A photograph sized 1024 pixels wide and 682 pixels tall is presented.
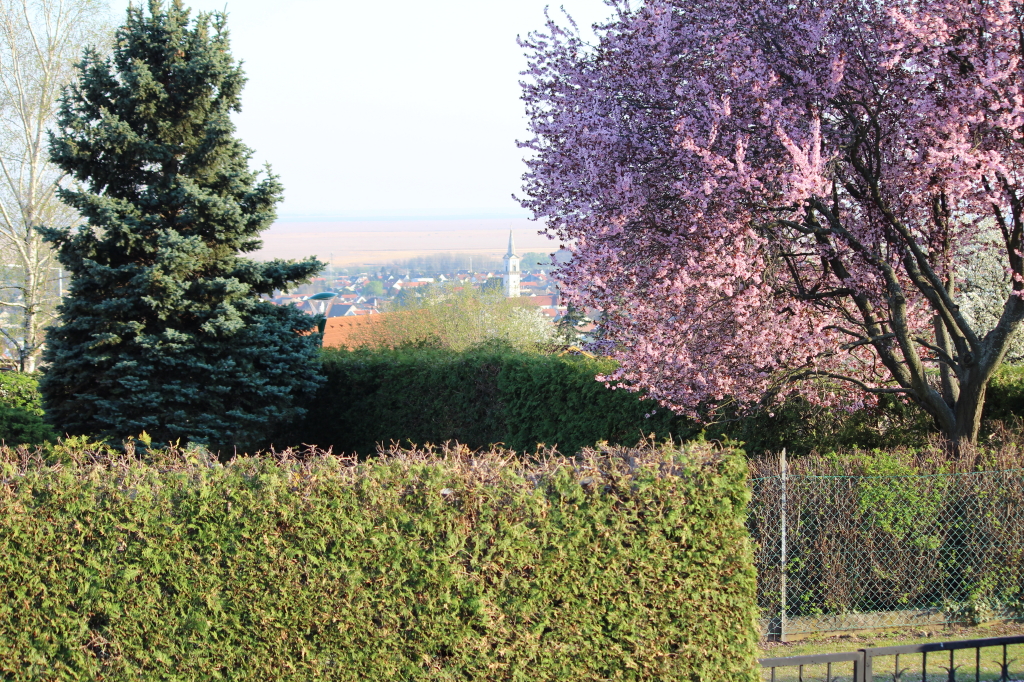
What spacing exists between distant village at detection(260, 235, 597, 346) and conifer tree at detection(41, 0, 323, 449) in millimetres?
1568

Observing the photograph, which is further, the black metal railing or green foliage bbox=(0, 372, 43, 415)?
green foliage bbox=(0, 372, 43, 415)

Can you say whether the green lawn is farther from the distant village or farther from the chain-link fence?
the distant village

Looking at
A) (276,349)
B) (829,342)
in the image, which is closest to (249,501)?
(829,342)

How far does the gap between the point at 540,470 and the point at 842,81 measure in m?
4.74

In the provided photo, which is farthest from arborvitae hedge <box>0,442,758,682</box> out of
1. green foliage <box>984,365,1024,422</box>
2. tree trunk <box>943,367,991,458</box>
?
green foliage <box>984,365,1024,422</box>

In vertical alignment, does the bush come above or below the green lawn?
above

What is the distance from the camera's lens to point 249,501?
4.47 metres

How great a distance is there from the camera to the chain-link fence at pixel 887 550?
6.43 m

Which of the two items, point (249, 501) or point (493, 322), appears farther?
point (493, 322)

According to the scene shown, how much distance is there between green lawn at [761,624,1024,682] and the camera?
19.3 feet

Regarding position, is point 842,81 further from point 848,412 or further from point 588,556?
point 588,556

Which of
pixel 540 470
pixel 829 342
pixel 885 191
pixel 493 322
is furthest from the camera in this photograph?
pixel 493 322

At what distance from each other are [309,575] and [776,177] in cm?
502

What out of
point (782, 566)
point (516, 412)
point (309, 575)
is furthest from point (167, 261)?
point (782, 566)
